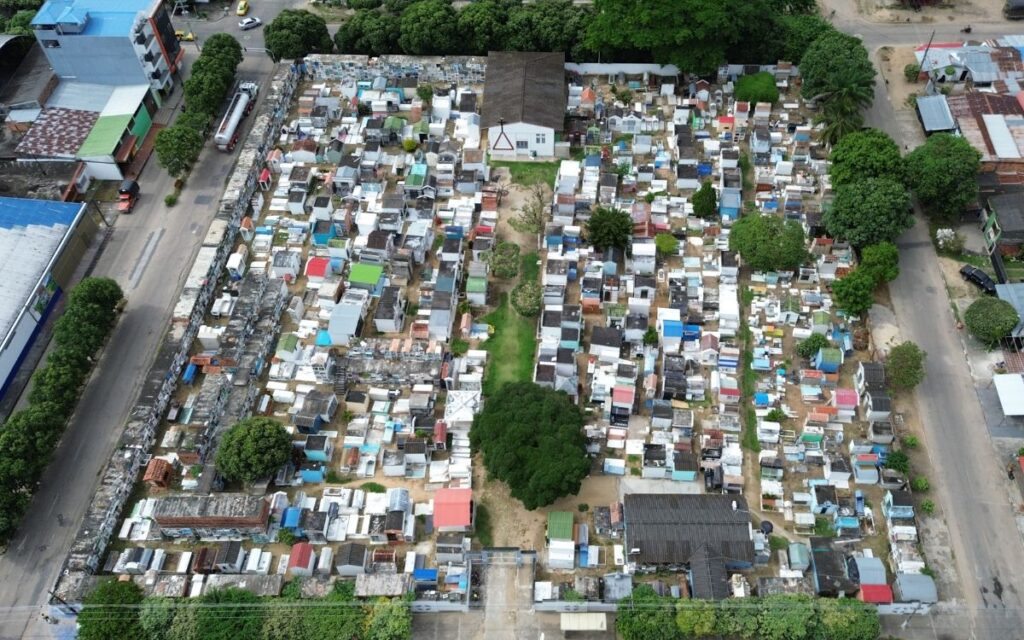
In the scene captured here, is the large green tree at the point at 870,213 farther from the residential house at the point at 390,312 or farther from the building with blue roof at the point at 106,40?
the building with blue roof at the point at 106,40

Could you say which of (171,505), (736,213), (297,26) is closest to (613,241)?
(736,213)

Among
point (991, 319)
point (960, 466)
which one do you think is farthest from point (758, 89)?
point (960, 466)

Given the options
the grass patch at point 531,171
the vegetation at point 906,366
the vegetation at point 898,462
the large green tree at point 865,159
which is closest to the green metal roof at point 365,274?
the grass patch at point 531,171

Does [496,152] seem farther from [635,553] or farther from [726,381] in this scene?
[635,553]

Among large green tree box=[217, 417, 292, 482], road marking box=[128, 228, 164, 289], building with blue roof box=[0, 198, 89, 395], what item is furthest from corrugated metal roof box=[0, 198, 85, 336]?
large green tree box=[217, 417, 292, 482]

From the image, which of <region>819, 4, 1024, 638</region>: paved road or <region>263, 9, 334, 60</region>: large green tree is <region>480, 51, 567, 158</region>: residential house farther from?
<region>819, 4, 1024, 638</region>: paved road

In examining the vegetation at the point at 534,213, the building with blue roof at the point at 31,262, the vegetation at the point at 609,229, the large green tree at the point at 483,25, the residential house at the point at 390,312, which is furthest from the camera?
the large green tree at the point at 483,25
